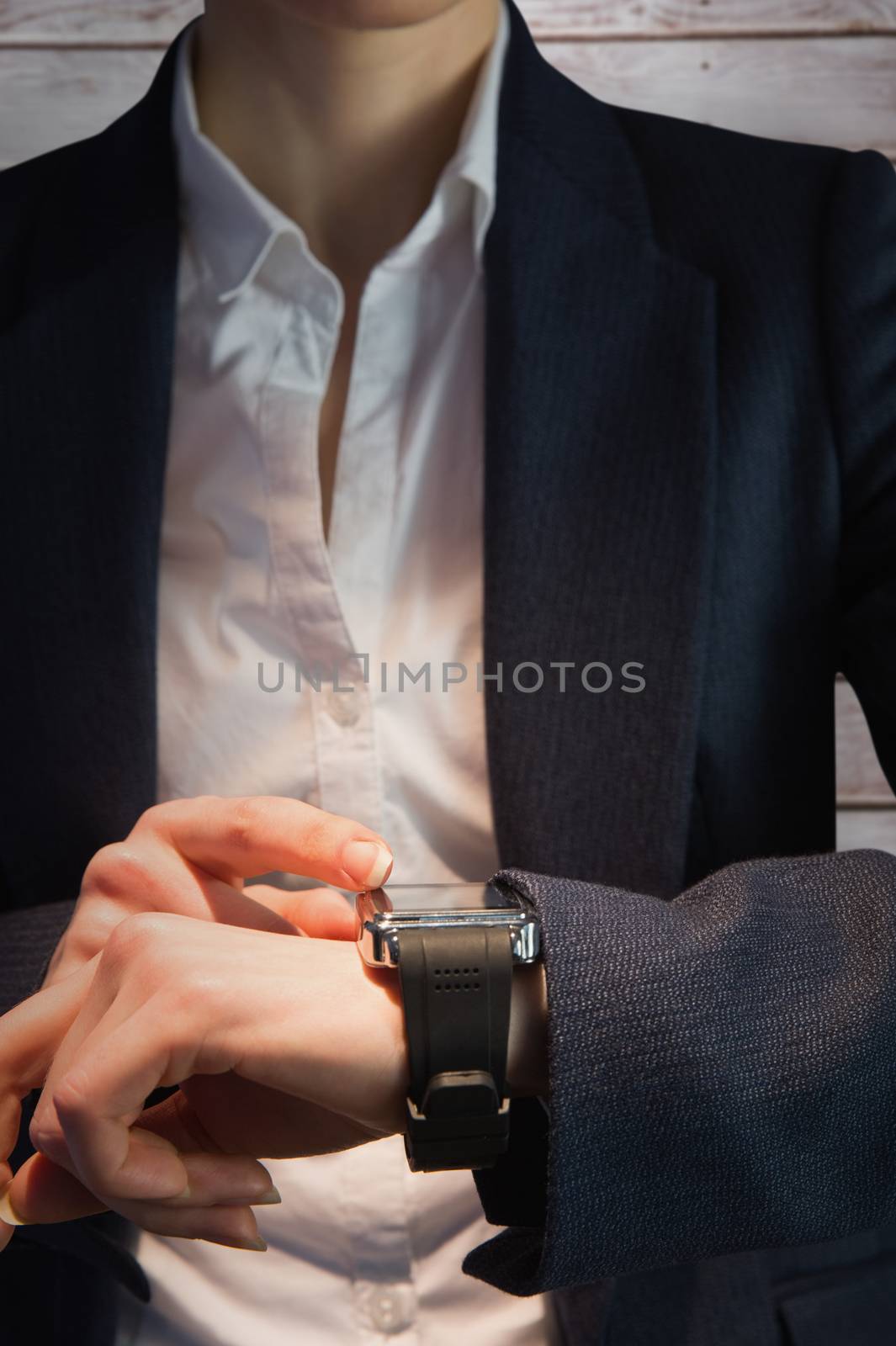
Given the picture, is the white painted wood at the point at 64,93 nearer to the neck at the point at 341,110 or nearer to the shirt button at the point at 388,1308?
the neck at the point at 341,110

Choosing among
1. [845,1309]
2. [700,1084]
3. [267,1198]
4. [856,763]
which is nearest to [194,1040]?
[267,1198]

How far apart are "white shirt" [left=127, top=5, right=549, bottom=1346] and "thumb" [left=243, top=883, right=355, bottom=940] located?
0.42 feet

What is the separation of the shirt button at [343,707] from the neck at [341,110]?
10.9 inches

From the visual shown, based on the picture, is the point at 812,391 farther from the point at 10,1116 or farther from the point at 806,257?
the point at 10,1116

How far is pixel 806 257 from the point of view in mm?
711

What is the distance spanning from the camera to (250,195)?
725 mm

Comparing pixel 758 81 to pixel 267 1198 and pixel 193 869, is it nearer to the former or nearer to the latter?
pixel 193 869

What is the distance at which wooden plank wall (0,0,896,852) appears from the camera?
2.79ft

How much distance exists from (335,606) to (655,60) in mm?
496

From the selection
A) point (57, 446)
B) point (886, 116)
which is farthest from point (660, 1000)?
point (886, 116)

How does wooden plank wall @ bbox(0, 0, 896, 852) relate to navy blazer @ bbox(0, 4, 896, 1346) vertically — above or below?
above

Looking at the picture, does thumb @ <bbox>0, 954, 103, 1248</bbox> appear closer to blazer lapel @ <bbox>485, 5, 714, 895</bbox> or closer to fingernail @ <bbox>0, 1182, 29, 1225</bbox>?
fingernail @ <bbox>0, 1182, 29, 1225</bbox>

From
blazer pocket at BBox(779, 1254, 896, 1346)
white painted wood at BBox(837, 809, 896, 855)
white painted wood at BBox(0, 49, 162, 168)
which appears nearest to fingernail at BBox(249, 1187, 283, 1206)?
blazer pocket at BBox(779, 1254, 896, 1346)

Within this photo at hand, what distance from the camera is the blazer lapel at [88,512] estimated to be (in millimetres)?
698
